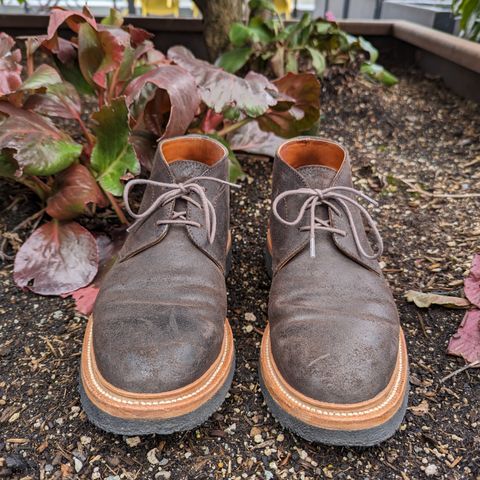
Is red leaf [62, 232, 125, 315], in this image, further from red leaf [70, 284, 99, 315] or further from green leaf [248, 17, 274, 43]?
green leaf [248, 17, 274, 43]

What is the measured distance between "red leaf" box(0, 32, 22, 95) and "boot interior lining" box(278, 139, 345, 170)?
0.74 metres

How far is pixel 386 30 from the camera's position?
2789 millimetres

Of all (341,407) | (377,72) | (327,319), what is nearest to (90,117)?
(327,319)

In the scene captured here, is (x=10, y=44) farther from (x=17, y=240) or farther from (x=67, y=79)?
(x=17, y=240)

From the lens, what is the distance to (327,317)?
3.12ft

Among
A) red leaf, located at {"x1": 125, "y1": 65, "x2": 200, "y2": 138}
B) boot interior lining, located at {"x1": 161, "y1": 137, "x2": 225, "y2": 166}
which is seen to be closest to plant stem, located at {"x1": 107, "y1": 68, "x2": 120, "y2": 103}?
red leaf, located at {"x1": 125, "y1": 65, "x2": 200, "y2": 138}

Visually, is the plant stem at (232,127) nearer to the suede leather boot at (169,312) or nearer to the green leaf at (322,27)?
the suede leather boot at (169,312)

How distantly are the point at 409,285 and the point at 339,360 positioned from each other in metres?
0.53

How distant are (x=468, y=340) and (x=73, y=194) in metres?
1.07

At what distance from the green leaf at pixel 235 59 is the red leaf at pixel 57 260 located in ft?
3.24

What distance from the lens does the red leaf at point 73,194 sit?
1.35 meters

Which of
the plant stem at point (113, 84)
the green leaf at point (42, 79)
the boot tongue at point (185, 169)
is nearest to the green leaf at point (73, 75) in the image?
the plant stem at point (113, 84)

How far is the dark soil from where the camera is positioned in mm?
899

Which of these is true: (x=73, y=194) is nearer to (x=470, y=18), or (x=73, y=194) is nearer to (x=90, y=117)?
(x=90, y=117)
